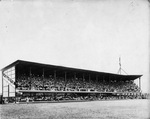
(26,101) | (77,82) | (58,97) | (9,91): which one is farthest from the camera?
(77,82)

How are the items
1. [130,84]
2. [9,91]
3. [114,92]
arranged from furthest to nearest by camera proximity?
[130,84] → [114,92] → [9,91]

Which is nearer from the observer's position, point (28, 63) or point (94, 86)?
point (28, 63)

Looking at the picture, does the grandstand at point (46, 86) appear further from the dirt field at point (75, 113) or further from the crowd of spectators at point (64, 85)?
the dirt field at point (75, 113)

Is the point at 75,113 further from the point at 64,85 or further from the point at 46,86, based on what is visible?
the point at 64,85

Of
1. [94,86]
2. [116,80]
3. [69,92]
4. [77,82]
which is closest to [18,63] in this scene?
[69,92]

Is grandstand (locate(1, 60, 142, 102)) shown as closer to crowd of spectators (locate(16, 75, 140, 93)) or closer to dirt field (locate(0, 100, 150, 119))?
crowd of spectators (locate(16, 75, 140, 93))

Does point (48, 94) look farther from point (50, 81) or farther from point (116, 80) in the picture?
point (116, 80)

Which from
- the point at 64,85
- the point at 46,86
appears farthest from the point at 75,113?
the point at 64,85

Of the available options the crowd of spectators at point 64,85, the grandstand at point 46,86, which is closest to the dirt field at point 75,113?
the grandstand at point 46,86
